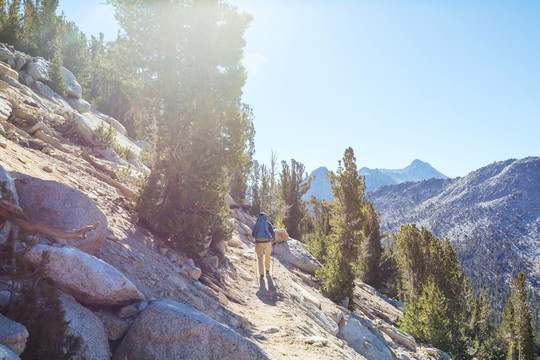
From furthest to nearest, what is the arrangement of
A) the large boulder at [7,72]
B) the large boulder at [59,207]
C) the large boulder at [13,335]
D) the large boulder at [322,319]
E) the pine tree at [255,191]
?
the pine tree at [255,191], the large boulder at [7,72], the large boulder at [322,319], the large boulder at [59,207], the large boulder at [13,335]

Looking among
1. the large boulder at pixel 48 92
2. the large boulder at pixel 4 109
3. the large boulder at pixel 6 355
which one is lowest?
the large boulder at pixel 6 355

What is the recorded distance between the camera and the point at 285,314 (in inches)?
301

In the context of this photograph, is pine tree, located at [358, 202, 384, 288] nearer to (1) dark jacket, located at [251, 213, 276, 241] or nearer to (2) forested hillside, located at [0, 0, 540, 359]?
(2) forested hillside, located at [0, 0, 540, 359]

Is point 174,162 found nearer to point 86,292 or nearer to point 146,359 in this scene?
point 86,292

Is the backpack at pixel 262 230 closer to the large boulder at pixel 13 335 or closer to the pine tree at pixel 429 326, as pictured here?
the large boulder at pixel 13 335

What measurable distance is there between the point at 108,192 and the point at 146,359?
6490 mm

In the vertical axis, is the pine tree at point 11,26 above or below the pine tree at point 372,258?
above

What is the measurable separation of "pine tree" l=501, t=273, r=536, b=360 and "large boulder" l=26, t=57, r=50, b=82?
119 ft

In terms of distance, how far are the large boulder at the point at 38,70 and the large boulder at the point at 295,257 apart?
16248 millimetres

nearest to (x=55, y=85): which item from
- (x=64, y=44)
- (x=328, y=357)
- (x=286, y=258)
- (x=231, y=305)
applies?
(x=64, y=44)

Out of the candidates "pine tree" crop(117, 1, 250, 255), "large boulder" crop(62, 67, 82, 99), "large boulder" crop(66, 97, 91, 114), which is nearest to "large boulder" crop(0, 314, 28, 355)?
"pine tree" crop(117, 1, 250, 255)

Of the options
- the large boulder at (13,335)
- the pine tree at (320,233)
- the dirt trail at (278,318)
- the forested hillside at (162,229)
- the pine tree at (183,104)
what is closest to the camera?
the large boulder at (13,335)

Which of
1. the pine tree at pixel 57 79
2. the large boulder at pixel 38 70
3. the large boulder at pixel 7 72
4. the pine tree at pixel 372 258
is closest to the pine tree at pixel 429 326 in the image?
the pine tree at pixel 372 258

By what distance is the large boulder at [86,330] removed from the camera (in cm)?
303
